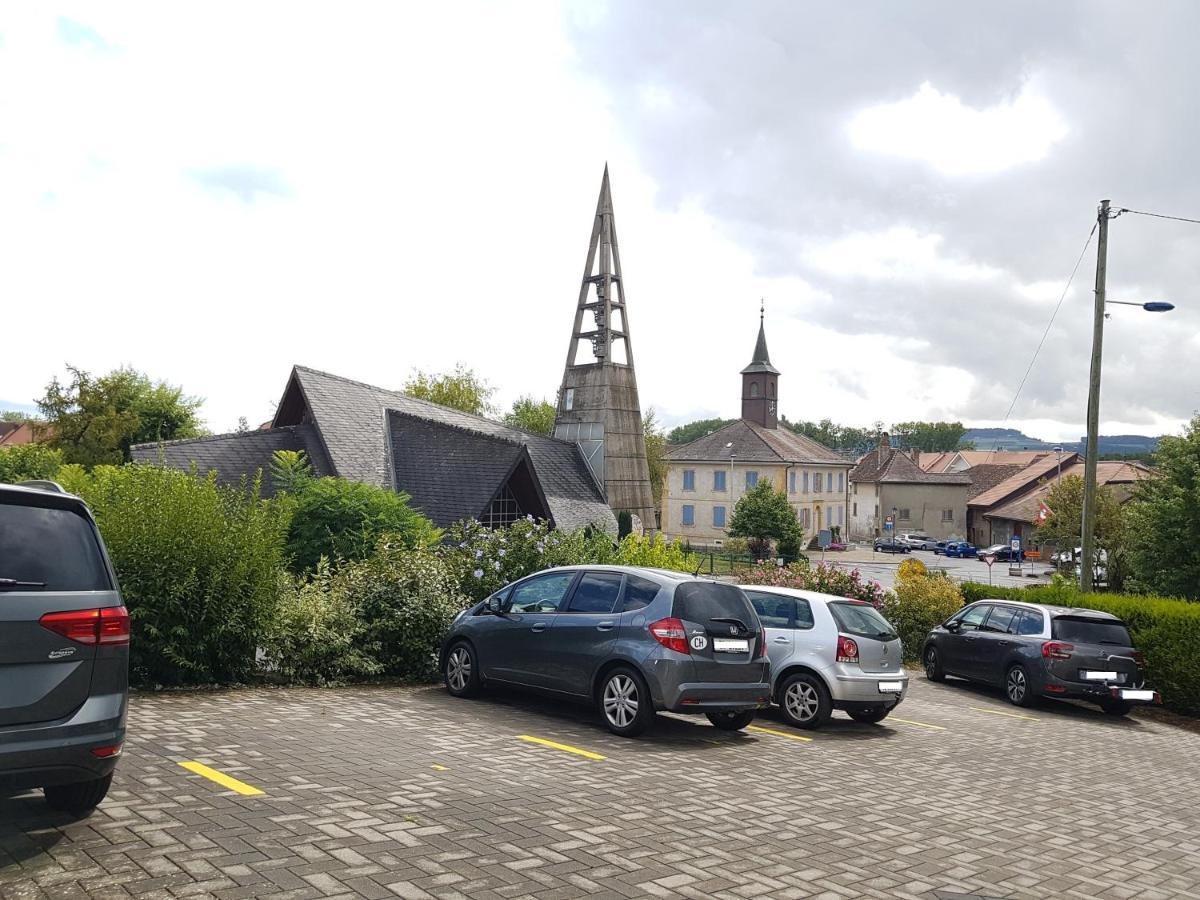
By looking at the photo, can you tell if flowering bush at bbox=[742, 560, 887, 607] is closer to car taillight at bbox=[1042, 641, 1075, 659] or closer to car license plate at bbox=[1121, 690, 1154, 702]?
car taillight at bbox=[1042, 641, 1075, 659]

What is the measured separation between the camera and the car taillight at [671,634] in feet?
30.4

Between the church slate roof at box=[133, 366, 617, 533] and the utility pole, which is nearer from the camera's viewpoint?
the utility pole

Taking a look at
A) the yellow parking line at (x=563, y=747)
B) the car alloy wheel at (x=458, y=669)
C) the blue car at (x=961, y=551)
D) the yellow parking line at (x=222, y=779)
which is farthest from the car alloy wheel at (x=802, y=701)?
the blue car at (x=961, y=551)

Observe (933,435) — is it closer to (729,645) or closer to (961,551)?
(961,551)

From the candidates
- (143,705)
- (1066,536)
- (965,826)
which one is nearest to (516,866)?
(965,826)

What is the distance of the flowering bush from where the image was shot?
20.4m

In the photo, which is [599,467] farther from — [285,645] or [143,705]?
[143,705]

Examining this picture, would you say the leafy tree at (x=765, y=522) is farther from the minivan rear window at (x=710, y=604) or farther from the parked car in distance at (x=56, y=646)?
the parked car in distance at (x=56, y=646)

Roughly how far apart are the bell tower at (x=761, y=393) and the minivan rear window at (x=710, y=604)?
80.8 m

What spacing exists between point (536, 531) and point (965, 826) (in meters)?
9.03

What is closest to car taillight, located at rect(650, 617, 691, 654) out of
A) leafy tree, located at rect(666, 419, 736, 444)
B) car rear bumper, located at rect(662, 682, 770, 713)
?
car rear bumper, located at rect(662, 682, 770, 713)

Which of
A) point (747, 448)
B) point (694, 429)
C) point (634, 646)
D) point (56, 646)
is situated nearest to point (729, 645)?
point (634, 646)

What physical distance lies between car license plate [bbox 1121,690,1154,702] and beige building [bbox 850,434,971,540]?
8102 cm

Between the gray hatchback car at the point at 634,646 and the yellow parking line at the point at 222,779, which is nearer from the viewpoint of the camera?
the yellow parking line at the point at 222,779
